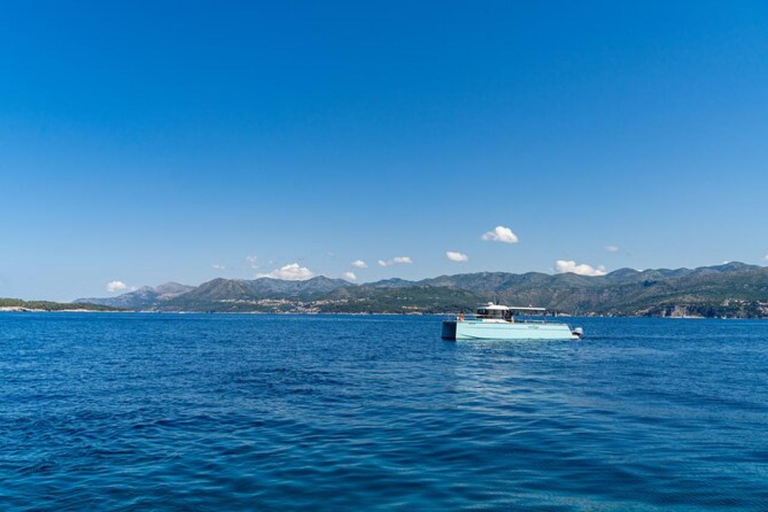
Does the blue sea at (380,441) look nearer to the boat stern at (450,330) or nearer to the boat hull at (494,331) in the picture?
the boat hull at (494,331)

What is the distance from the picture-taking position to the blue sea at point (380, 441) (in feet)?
49.9

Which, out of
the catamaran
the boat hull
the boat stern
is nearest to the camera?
the boat hull

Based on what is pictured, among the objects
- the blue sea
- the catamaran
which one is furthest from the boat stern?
the blue sea

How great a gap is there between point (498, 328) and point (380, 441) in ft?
232

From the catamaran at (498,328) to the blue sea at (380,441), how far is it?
44884 mm

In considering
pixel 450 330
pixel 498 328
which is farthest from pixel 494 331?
pixel 450 330

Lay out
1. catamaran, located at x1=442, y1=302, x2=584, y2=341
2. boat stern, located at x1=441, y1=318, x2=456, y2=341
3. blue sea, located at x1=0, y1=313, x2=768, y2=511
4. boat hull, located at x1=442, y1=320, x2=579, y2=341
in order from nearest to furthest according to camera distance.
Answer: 1. blue sea, located at x1=0, y1=313, x2=768, y2=511
2. boat hull, located at x1=442, y1=320, x2=579, y2=341
3. catamaran, located at x1=442, y1=302, x2=584, y2=341
4. boat stern, located at x1=441, y1=318, x2=456, y2=341

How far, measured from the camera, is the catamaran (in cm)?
8919

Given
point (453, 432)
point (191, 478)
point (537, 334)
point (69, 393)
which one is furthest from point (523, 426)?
point (537, 334)

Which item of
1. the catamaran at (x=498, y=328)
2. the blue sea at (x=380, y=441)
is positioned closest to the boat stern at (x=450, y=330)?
the catamaran at (x=498, y=328)

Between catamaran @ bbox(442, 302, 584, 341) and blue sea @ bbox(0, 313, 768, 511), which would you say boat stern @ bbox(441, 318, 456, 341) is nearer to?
catamaran @ bbox(442, 302, 584, 341)

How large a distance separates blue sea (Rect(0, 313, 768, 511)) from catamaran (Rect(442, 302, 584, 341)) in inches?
1767

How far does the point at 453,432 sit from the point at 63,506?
15.3 m

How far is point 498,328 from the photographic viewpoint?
89000 mm
